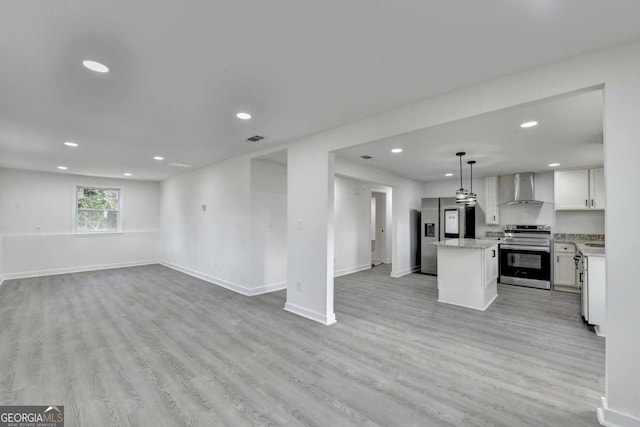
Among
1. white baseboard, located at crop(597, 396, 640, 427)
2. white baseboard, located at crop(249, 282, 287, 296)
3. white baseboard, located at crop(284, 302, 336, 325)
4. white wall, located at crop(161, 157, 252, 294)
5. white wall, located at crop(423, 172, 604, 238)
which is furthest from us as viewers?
white wall, located at crop(423, 172, 604, 238)

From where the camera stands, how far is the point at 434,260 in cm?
684

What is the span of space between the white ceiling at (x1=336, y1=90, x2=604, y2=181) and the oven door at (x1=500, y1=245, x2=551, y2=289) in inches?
67.2

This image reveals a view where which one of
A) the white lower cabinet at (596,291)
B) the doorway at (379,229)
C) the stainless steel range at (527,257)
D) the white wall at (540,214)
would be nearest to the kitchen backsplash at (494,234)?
the white wall at (540,214)

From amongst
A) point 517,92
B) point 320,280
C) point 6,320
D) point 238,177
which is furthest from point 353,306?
point 6,320

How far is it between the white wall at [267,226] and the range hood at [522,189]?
17.0 feet

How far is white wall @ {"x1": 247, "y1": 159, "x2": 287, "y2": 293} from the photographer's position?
493cm

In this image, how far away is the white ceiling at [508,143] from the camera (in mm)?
2779

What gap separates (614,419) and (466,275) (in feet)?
8.61

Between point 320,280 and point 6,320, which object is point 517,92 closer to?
point 320,280

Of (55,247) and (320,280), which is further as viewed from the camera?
(55,247)

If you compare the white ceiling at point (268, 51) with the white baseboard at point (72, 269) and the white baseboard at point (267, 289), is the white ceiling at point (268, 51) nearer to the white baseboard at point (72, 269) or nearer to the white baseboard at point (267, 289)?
the white baseboard at point (267, 289)

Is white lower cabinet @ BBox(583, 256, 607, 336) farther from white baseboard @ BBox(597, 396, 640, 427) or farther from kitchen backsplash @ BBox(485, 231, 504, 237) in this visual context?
kitchen backsplash @ BBox(485, 231, 504, 237)

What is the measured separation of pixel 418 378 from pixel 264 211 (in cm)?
361

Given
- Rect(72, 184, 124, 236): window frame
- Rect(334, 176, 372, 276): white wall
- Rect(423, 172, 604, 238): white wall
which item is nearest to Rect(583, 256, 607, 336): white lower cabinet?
Rect(423, 172, 604, 238): white wall
